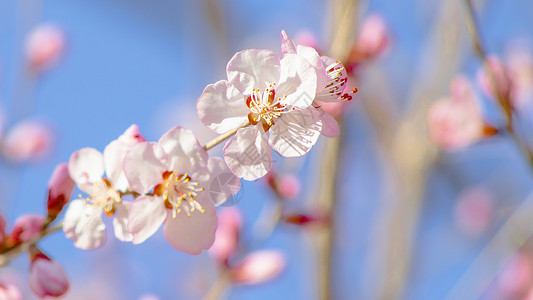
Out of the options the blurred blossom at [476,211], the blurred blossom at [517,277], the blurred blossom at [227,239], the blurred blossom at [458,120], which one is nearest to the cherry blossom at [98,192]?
the blurred blossom at [227,239]

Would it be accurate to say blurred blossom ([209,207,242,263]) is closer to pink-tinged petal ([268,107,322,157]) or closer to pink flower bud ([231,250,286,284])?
pink flower bud ([231,250,286,284])

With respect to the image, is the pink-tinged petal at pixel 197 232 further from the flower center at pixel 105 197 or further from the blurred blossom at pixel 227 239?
the blurred blossom at pixel 227 239

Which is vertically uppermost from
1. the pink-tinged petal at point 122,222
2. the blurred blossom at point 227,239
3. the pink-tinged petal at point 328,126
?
the pink-tinged petal at point 328,126

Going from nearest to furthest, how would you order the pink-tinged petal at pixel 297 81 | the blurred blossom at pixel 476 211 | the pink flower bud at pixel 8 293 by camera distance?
the pink-tinged petal at pixel 297 81, the pink flower bud at pixel 8 293, the blurred blossom at pixel 476 211

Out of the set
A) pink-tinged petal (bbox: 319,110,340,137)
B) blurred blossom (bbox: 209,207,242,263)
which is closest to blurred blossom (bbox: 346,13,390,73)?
blurred blossom (bbox: 209,207,242,263)

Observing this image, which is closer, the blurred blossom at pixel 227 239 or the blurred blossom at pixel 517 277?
the blurred blossom at pixel 227 239

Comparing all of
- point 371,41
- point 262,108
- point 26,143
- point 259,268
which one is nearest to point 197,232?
point 262,108

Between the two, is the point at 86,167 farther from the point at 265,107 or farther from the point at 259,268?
the point at 259,268
